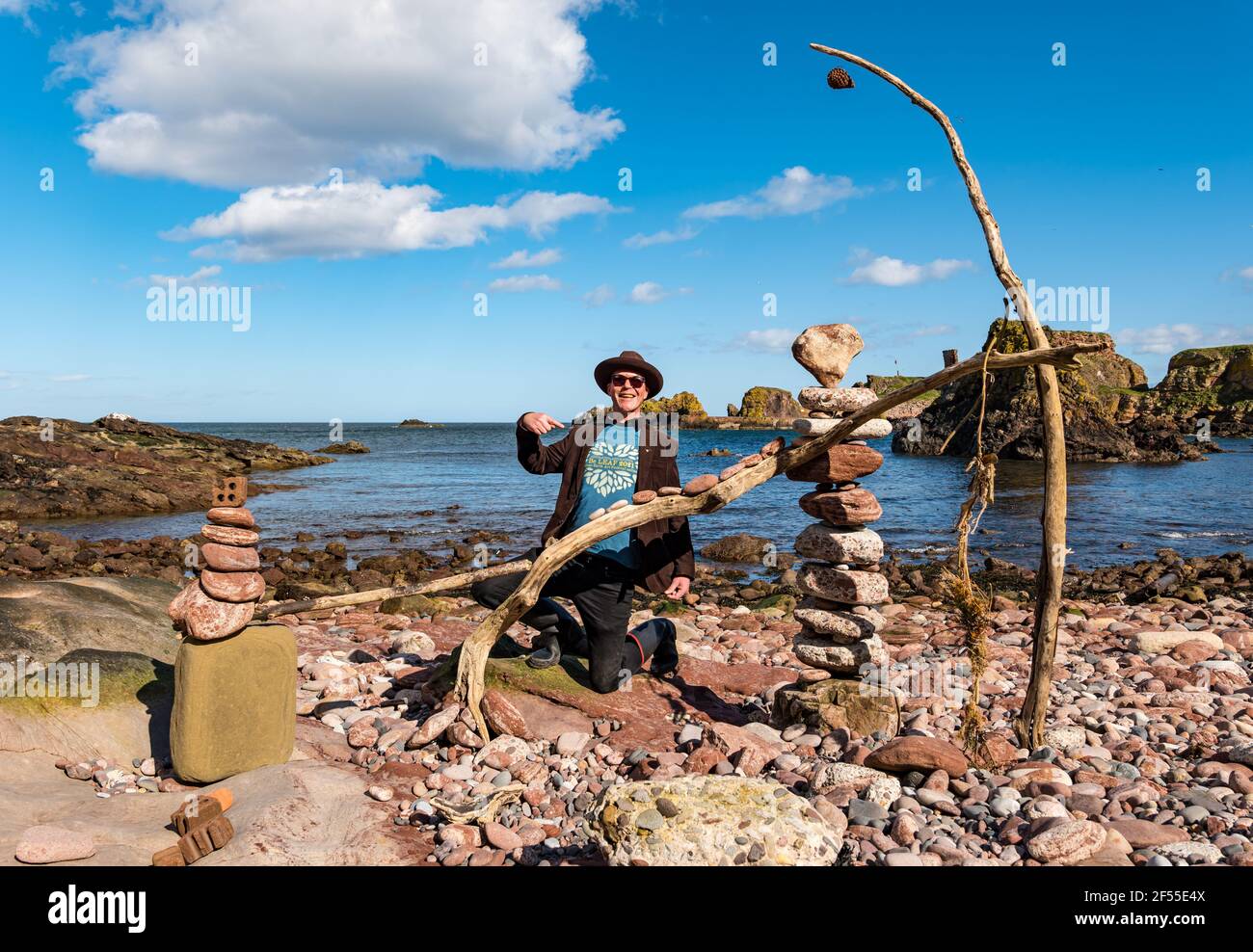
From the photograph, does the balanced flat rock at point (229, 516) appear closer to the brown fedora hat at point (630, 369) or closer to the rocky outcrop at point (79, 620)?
the rocky outcrop at point (79, 620)

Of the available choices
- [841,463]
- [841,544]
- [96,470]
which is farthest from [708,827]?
[96,470]

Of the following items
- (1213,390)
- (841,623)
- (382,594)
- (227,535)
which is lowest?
(841,623)

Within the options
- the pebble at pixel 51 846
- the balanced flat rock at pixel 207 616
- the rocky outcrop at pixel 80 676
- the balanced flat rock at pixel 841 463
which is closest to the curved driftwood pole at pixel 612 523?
the balanced flat rock at pixel 841 463

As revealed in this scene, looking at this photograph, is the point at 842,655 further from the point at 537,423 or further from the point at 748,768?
the point at 537,423

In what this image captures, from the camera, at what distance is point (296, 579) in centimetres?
1574

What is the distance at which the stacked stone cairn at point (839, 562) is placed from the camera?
6238mm

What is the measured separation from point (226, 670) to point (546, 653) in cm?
255

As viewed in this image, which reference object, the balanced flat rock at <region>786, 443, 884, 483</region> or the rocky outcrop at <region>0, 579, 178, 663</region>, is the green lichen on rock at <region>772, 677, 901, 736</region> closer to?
the balanced flat rock at <region>786, 443, 884, 483</region>

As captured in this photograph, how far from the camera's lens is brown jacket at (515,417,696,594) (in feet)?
21.2

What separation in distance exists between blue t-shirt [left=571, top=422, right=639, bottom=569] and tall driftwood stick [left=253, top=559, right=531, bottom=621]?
66cm

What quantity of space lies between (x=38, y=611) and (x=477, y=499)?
27.0 metres

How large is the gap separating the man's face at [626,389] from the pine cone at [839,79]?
8.51ft

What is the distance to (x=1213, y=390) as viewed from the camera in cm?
8438

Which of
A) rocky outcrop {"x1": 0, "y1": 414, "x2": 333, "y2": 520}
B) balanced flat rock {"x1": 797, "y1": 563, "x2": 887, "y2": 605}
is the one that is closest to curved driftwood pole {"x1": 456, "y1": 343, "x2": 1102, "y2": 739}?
balanced flat rock {"x1": 797, "y1": 563, "x2": 887, "y2": 605}
